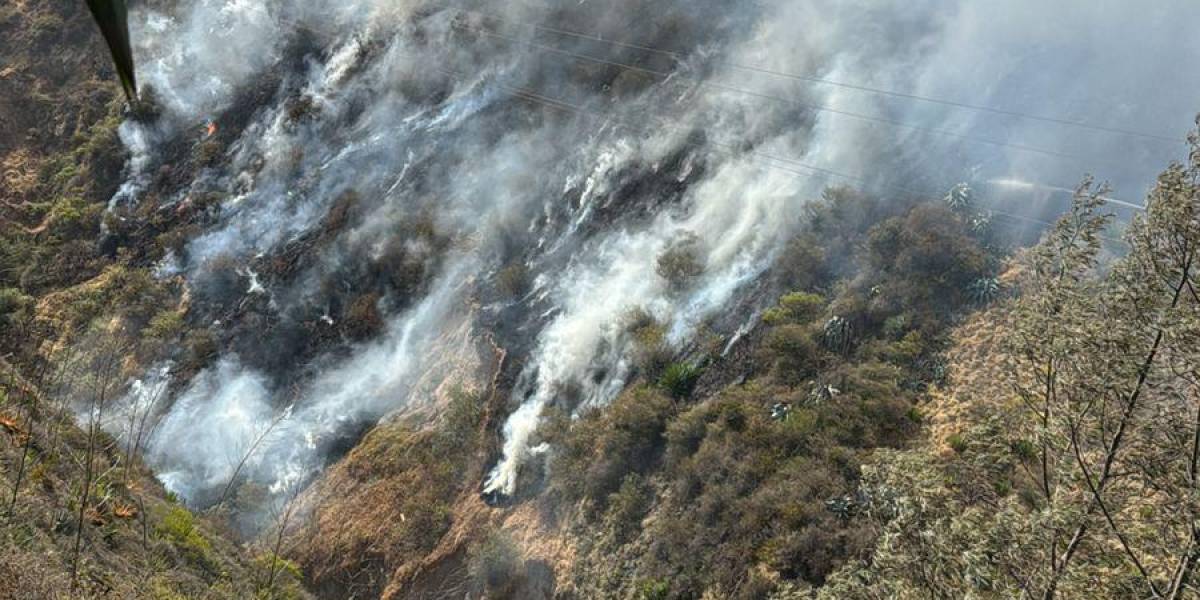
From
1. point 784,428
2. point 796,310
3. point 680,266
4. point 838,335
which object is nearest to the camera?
point 784,428

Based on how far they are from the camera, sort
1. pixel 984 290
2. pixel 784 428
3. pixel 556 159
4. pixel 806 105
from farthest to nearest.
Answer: pixel 556 159 < pixel 806 105 < pixel 984 290 < pixel 784 428

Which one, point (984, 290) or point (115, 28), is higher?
point (115, 28)

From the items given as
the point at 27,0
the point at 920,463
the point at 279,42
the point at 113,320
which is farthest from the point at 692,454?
the point at 27,0

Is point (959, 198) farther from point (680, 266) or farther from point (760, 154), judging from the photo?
point (680, 266)

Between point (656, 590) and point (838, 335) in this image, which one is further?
point (838, 335)

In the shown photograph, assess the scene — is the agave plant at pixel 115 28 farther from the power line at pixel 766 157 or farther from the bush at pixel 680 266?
the bush at pixel 680 266

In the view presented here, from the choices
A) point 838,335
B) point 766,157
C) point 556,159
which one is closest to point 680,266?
point 766,157

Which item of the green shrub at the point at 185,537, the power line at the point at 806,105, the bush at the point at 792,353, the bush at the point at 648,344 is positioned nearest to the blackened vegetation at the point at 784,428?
the bush at the point at 792,353
